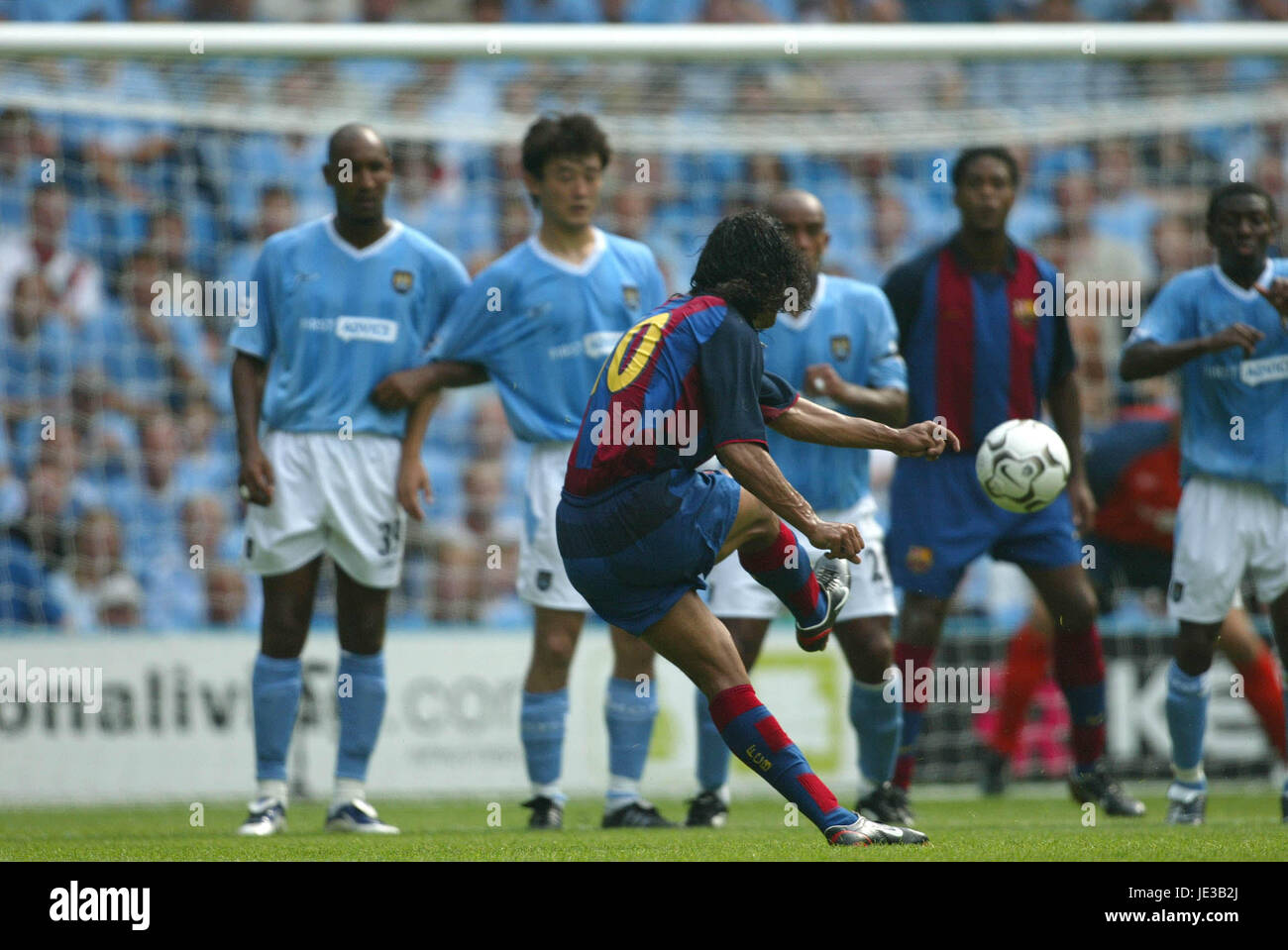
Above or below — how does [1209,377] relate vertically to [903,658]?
above

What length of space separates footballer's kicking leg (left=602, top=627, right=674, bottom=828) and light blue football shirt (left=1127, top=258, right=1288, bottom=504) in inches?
96.4

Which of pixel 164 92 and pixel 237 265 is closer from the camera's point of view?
pixel 164 92

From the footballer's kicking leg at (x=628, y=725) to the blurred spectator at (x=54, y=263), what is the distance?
547 cm

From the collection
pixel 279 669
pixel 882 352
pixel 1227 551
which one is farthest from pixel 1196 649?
pixel 279 669

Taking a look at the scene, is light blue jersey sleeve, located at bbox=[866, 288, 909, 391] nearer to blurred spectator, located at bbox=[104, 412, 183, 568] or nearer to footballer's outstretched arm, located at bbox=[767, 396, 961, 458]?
footballer's outstretched arm, located at bbox=[767, 396, 961, 458]

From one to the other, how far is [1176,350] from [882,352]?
118 centimetres

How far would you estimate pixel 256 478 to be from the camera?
635 cm

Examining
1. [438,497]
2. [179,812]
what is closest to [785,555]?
[179,812]

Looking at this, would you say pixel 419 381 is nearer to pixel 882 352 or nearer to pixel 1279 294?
pixel 882 352

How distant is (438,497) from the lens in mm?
10781

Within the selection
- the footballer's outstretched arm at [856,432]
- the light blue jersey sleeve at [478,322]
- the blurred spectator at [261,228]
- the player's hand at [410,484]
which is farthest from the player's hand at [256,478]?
the blurred spectator at [261,228]

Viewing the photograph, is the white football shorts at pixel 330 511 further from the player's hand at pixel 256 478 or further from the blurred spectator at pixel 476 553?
the blurred spectator at pixel 476 553
